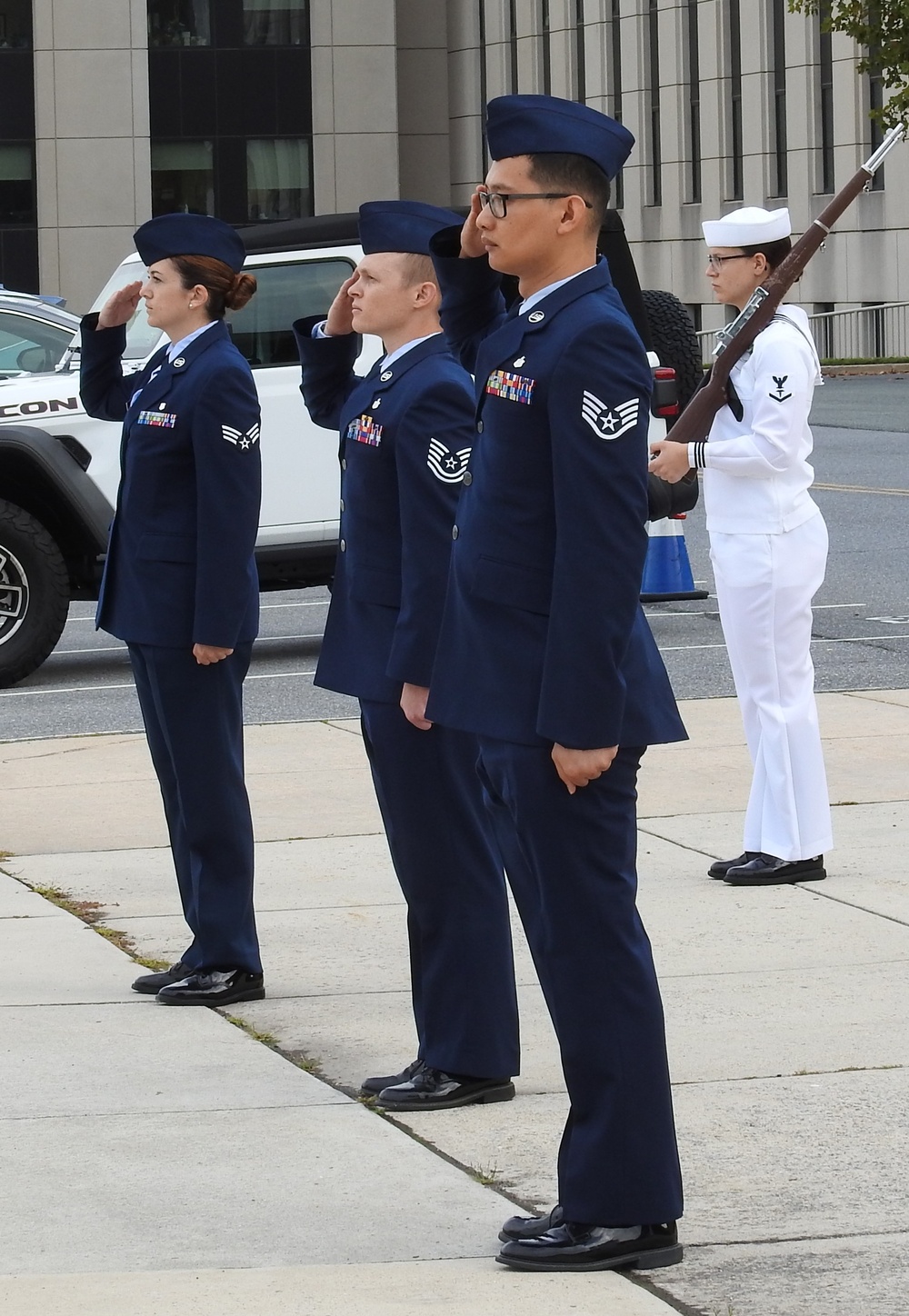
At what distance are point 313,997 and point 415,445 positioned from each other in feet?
5.70

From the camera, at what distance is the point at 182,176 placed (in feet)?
161

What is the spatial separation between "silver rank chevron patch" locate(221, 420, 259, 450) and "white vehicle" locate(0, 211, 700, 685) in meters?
5.48

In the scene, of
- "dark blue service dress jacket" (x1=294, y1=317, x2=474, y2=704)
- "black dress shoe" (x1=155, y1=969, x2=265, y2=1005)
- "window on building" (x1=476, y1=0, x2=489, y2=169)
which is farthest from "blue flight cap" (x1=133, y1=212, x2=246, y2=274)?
"window on building" (x1=476, y1=0, x2=489, y2=169)

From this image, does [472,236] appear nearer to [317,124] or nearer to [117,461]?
[117,461]

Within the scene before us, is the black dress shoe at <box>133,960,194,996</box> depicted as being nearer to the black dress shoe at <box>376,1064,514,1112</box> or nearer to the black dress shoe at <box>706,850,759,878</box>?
the black dress shoe at <box>376,1064,514,1112</box>

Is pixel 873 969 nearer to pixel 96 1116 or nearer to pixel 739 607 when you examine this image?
pixel 739 607

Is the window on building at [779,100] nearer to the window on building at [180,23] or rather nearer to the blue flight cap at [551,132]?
the window on building at [180,23]

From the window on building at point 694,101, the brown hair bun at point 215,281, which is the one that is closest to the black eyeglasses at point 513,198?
the brown hair bun at point 215,281

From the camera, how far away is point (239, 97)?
49.1 meters

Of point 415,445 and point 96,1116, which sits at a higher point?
point 415,445

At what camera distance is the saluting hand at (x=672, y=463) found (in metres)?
6.86

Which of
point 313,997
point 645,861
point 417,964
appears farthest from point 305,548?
point 417,964

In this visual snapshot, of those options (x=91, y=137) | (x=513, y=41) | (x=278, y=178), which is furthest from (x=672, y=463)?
(x=513, y=41)

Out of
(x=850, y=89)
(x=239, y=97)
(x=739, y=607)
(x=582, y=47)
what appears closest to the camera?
(x=739, y=607)
